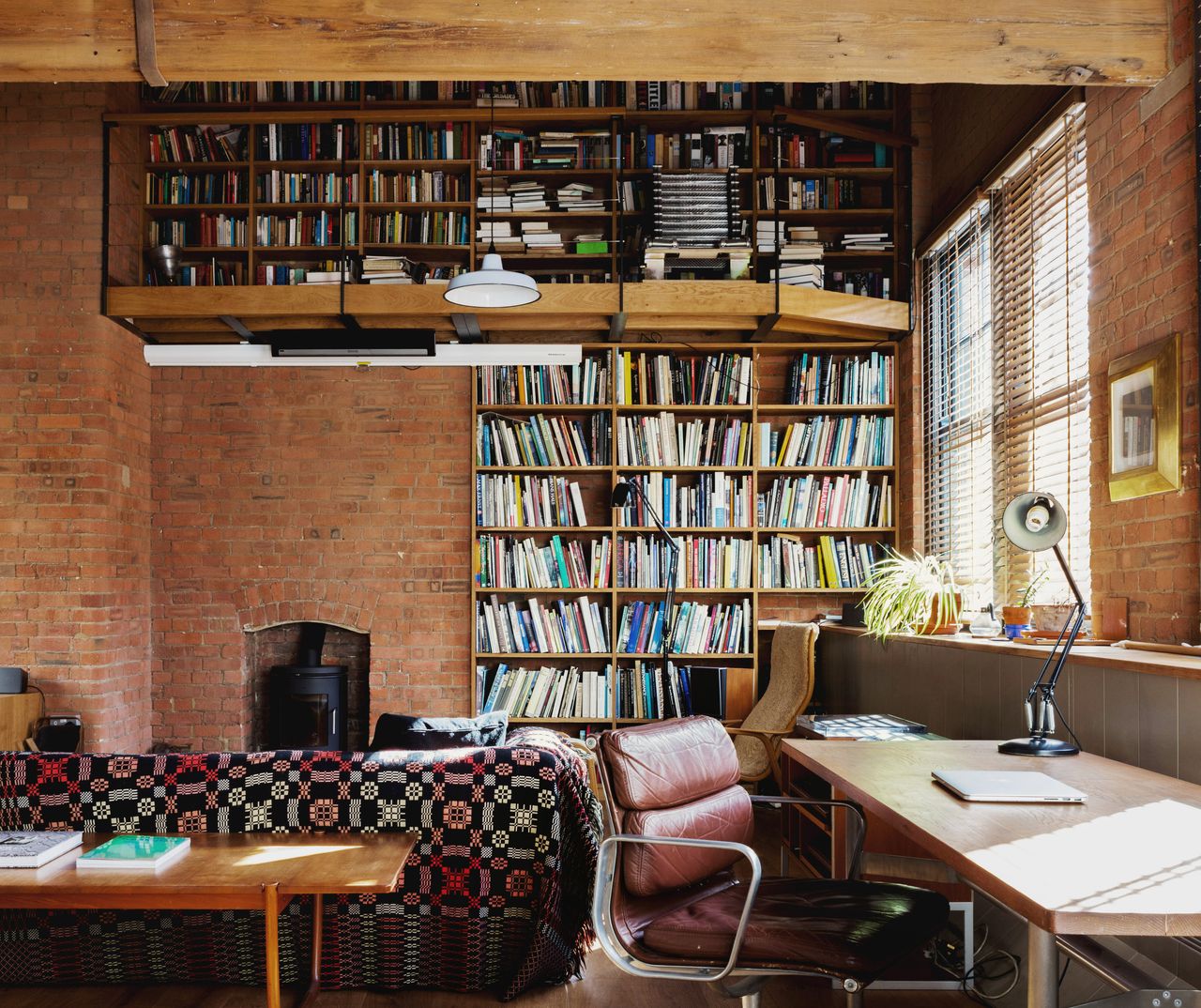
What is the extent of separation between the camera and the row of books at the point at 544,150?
6.01 meters

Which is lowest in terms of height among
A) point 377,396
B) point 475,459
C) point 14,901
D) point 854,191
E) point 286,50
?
point 14,901

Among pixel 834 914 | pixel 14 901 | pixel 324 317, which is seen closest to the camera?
pixel 834 914

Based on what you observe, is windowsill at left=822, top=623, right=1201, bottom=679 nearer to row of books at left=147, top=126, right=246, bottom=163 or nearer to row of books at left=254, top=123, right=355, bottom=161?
row of books at left=254, top=123, right=355, bottom=161

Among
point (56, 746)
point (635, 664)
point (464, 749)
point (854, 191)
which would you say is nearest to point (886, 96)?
point (854, 191)

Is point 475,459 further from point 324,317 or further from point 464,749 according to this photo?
point 464,749

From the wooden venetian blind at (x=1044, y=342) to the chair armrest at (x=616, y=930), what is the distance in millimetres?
2400

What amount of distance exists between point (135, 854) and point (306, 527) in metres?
3.64

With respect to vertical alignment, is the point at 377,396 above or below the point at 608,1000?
above

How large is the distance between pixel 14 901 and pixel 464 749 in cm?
124

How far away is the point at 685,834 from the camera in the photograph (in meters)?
2.51

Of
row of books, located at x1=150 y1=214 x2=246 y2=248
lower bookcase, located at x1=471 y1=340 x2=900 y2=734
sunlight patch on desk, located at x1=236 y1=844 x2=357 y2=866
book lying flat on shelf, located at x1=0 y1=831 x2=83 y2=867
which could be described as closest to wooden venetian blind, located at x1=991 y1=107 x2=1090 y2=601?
lower bookcase, located at x1=471 y1=340 x2=900 y2=734

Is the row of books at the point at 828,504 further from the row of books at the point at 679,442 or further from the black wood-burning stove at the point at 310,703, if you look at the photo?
the black wood-burning stove at the point at 310,703

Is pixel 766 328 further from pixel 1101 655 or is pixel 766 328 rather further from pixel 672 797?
pixel 672 797

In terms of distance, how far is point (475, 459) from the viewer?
20.0ft
